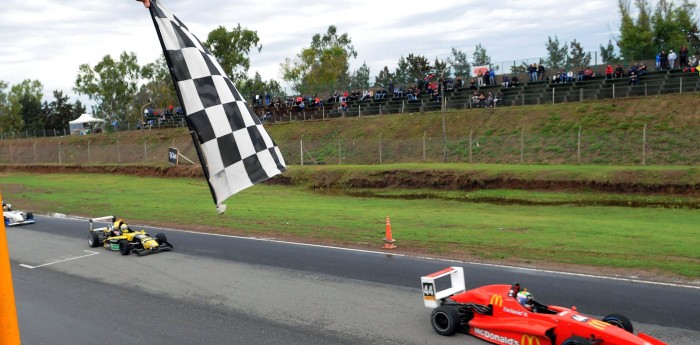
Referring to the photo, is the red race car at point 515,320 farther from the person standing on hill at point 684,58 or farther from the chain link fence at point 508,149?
the person standing on hill at point 684,58

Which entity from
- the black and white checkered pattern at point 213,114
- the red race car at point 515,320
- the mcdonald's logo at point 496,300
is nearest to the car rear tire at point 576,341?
the red race car at point 515,320

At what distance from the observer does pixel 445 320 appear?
7.91 meters

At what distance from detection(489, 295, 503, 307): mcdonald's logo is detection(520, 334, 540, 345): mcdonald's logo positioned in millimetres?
585

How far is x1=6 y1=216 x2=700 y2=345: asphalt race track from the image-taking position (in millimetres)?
8133

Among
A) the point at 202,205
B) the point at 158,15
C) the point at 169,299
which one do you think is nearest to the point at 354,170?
the point at 202,205

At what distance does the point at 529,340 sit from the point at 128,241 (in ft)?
34.7

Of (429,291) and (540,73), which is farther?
(540,73)

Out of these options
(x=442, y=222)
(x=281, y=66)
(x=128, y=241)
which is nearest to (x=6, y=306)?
(x=128, y=241)

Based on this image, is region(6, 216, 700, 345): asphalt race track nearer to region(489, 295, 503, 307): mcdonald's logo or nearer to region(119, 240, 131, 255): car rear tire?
region(119, 240, 131, 255): car rear tire

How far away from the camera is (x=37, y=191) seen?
112 ft

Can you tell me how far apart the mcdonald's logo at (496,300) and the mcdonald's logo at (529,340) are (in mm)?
585

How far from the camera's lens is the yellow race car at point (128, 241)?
14172 mm

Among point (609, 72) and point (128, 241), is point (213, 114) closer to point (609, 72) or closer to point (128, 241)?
point (128, 241)

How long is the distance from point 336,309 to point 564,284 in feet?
13.8
